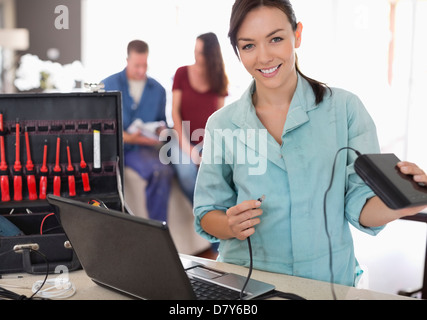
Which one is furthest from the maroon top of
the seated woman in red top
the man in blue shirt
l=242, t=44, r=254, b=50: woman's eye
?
l=242, t=44, r=254, b=50: woman's eye

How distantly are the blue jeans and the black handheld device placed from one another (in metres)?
1.87

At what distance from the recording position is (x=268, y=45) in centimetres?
114

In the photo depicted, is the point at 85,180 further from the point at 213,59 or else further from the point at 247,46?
the point at 213,59

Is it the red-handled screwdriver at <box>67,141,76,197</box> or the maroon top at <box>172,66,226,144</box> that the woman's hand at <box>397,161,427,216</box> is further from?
the maroon top at <box>172,66,226,144</box>

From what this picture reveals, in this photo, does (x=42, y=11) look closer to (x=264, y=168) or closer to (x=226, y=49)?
(x=226, y=49)

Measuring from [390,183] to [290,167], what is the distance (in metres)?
0.33

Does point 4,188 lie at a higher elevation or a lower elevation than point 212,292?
higher

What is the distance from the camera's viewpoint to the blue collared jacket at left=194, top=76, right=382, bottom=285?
1151 millimetres

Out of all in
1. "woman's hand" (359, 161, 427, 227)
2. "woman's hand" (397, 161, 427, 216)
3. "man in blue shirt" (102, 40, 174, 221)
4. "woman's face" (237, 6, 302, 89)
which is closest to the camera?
"woman's hand" (397, 161, 427, 216)

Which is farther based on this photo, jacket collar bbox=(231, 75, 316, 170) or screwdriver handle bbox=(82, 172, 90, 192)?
screwdriver handle bbox=(82, 172, 90, 192)

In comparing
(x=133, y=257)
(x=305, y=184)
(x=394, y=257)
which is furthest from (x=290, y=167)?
(x=394, y=257)

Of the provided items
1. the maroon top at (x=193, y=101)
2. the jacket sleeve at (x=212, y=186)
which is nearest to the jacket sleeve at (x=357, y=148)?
the jacket sleeve at (x=212, y=186)

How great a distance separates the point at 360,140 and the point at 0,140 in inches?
36.6

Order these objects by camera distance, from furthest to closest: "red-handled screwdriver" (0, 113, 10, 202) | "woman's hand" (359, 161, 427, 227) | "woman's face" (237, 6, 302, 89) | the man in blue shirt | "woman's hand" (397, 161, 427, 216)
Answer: the man in blue shirt
"red-handled screwdriver" (0, 113, 10, 202)
"woman's face" (237, 6, 302, 89)
"woman's hand" (359, 161, 427, 227)
"woman's hand" (397, 161, 427, 216)
